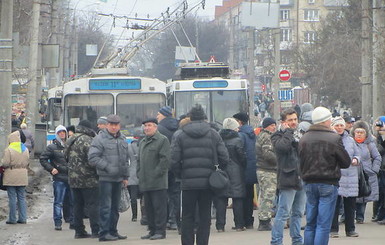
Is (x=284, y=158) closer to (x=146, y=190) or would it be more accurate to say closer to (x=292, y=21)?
(x=146, y=190)

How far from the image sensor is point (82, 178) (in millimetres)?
14914

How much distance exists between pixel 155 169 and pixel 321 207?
3.54 m

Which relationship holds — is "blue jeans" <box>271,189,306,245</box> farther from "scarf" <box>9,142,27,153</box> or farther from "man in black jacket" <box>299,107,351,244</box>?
"scarf" <box>9,142,27,153</box>

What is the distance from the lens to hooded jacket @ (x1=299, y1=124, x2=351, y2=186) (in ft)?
36.4

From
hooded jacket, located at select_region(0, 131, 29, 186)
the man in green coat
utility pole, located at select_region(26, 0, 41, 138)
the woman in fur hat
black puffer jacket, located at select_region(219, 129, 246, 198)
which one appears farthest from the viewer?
utility pole, located at select_region(26, 0, 41, 138)

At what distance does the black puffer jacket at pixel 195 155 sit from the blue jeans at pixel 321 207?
1.33 meters

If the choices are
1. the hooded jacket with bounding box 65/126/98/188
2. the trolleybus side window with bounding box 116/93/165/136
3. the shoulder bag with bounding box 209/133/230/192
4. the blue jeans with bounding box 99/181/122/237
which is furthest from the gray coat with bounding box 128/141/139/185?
the trolleybus side window with bounding box 116/93/165/136

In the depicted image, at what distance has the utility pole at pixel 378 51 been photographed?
25.9 m

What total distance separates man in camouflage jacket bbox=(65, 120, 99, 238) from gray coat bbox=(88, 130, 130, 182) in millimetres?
413

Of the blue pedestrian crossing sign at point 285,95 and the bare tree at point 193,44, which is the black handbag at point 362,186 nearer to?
the blue pedestrian crossing sign at point 285,95

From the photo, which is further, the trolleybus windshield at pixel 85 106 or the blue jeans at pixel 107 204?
the trolleybus windshield at pixel 85 106

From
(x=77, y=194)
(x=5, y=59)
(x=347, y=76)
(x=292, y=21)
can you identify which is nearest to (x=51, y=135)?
(x=5, y=59)

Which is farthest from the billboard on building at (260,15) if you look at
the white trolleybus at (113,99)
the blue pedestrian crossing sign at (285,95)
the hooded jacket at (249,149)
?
the hooded jacket at (249,149)

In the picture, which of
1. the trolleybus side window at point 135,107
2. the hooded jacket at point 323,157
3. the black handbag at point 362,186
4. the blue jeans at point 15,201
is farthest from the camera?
the trolleybus side window at point 135,107
